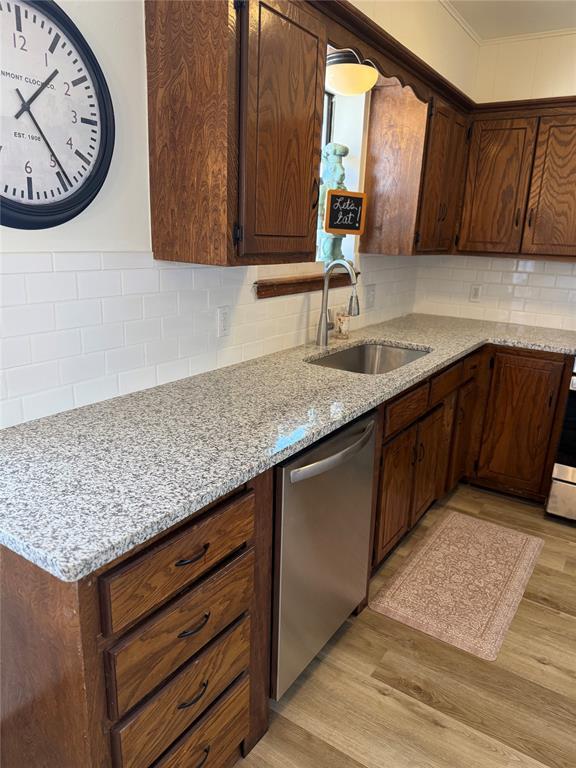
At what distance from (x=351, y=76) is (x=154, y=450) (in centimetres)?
175

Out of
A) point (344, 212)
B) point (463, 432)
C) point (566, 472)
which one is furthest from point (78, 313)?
point (566, 472)

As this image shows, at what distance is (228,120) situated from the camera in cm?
154

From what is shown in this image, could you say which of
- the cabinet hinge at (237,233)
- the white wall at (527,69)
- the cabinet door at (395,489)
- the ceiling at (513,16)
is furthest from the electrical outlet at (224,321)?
the white wall at (527,69)

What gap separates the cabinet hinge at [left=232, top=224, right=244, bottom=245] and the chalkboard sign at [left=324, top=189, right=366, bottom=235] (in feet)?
2.94

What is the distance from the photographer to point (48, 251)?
1.46 metres

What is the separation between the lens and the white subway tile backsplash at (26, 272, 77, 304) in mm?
1448

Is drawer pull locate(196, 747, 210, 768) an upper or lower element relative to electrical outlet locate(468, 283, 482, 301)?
lower

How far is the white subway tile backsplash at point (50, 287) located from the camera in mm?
1448

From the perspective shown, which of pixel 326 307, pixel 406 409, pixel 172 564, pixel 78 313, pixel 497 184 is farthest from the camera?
pixel 497 184

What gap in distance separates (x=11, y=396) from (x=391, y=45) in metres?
2.01

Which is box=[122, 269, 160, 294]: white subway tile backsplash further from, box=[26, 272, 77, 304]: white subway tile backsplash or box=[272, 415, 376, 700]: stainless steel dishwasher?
box=[272, 415, 376, 700]: stainless steel dishwasher

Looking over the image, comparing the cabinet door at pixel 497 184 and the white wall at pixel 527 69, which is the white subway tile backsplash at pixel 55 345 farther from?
the white wall at pixel 527 69

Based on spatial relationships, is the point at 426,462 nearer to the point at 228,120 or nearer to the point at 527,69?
the point at 228,120

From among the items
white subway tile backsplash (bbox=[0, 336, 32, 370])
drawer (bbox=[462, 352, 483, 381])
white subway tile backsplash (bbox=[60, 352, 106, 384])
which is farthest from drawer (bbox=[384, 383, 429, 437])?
white subway tile backsplash (bbox=[0, 336, 32, 370])
